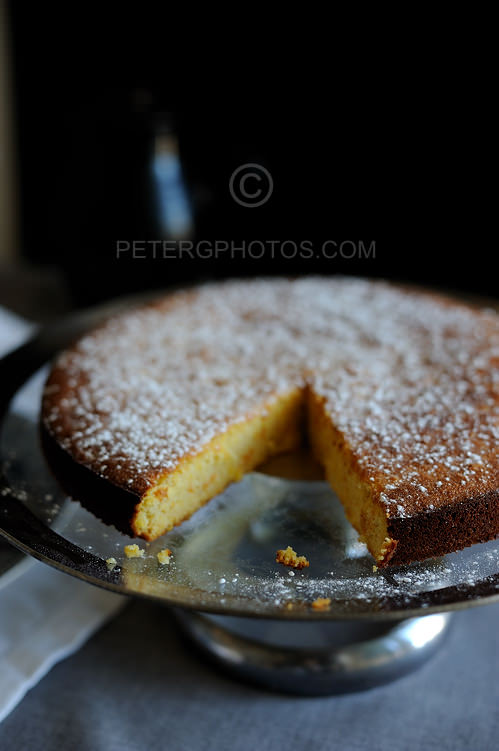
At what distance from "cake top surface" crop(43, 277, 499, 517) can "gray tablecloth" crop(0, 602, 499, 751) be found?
0.41m

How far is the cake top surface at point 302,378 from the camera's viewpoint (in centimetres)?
144

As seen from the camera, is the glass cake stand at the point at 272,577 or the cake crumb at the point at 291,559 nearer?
the glass cake stand at the point at 272,577

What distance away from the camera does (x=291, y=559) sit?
129cm

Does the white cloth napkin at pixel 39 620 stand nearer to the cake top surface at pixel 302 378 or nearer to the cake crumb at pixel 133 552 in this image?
the cake crumb at pixel 133 552

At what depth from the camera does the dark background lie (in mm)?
2502

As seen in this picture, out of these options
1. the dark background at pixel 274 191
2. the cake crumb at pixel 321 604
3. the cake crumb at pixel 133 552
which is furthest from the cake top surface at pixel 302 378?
the dark background at pixel 274 191

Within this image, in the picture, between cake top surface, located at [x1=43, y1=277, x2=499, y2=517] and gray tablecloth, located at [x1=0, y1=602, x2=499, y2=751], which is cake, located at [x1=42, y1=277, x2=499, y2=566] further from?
gray tablecloth, located at [x1=0, y1=602, x2=499, y2=751]

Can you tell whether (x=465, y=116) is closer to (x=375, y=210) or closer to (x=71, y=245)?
(x=375, y=210)

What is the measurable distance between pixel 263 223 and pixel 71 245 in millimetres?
949

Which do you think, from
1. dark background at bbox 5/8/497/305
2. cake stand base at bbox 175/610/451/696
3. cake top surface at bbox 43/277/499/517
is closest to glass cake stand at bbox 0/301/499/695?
cake stand base at bbox 175/610/451/696

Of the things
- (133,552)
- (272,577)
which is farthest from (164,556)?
(272,577)

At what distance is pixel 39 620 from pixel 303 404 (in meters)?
0.79

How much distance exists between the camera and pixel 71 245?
2654mm

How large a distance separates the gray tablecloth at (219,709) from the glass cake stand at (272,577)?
0.04 meters
